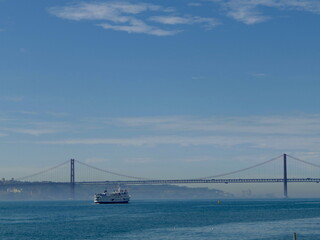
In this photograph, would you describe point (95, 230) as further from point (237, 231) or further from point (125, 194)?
point (125, 194)

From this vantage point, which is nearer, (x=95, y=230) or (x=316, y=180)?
(x=95, y=230)

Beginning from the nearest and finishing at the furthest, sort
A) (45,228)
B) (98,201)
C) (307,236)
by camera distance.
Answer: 1. (307,236)
2. (45,228)
3. (98,201)

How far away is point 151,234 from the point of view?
66000 mm

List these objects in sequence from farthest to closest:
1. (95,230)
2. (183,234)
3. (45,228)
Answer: (45,228) < (95,230) < (183,234)

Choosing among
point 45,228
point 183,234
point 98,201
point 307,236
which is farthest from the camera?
point 98,201

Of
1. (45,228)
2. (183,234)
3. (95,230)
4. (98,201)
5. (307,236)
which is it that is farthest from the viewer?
(98,201)

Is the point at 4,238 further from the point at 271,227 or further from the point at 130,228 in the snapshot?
the point at 271,227

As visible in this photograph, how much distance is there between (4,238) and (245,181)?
14025 cm

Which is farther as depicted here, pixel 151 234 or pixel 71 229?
pixel 71 229

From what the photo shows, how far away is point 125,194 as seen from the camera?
19512 centimetres

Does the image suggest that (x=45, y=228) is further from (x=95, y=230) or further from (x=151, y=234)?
(x=151, y=234)

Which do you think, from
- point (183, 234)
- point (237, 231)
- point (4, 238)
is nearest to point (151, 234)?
point (183, 234)

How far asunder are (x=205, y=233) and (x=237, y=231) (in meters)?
4.29

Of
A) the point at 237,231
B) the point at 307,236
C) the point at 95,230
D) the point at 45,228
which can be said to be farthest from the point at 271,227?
the point at 45,228
